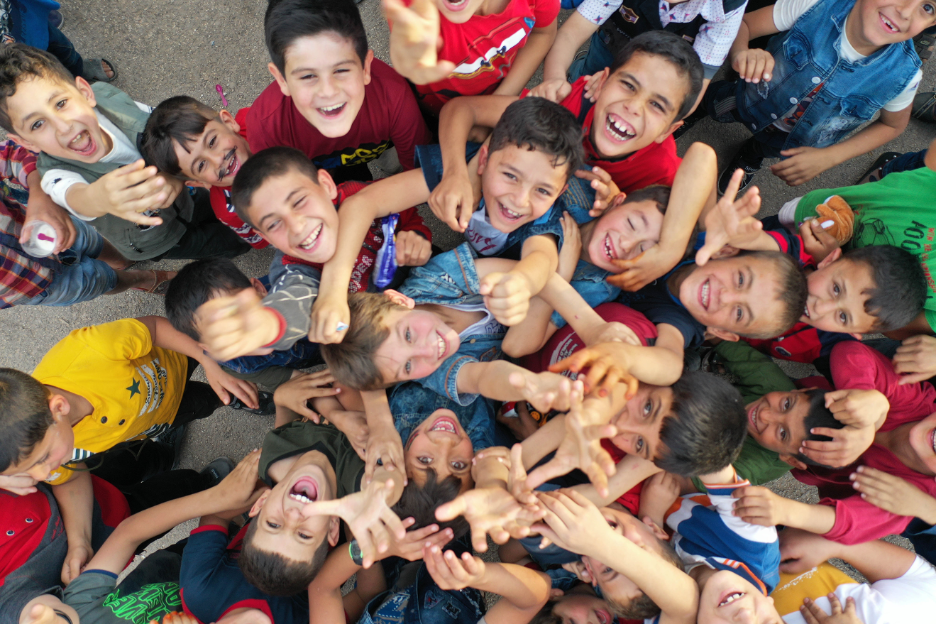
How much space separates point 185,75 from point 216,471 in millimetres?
1907

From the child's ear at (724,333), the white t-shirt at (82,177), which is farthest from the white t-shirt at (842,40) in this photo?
the white t-shirt at (82,177)

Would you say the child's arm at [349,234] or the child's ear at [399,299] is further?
the child's ear at [399,299]

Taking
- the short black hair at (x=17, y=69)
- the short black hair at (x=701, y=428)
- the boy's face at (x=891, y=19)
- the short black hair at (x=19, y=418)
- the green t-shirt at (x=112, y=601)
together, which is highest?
the short black hair at (x=17, y=69)

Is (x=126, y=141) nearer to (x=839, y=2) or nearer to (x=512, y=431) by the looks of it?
(x=512, y=431)

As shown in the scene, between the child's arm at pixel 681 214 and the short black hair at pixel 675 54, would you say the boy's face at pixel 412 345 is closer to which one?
the child's arm at pixel 681 214

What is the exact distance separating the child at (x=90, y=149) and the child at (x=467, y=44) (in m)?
0.84

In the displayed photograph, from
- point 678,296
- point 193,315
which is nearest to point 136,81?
point 193,315

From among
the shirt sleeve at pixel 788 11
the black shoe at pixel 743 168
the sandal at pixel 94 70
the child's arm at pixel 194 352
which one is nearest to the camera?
the shirt sleeve at pixel 788 11

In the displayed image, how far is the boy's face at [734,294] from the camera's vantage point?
1603 mm

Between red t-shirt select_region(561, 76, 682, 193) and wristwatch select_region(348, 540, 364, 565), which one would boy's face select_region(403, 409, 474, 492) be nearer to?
wristwatch select_region(348, 540, 364, 565)

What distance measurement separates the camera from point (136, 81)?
8.29 feet

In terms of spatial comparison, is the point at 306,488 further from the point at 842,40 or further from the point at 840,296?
the point at 842,40

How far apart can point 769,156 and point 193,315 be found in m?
2.40

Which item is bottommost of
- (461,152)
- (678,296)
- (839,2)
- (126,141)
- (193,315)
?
(678,296)
